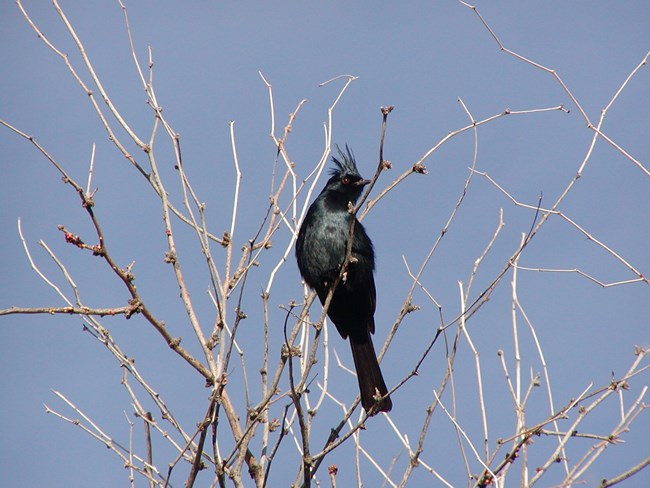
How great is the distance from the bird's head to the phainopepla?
→ 0.04m

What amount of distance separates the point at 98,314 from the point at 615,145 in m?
2.82

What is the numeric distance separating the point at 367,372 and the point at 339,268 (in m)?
0.83

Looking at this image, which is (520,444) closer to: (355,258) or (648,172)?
(648,172)

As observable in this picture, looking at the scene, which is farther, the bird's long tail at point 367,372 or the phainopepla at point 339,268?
the phainopepla at point 339,268

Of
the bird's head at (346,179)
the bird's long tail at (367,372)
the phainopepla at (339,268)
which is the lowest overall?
the bird's long tail at (367,372)

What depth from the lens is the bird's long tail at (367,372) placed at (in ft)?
18.9

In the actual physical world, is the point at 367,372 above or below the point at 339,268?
below

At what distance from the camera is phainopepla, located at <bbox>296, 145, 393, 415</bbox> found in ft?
21.0

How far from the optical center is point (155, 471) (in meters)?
4.14

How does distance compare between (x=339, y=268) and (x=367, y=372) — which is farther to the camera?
(x=339, y=268)

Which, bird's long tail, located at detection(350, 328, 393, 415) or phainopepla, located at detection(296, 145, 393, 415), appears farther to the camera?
phainopepla, located at detection(296, 145, 393, 415)

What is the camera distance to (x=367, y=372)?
6176 mm

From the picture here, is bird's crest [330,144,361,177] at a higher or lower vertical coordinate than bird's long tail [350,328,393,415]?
higher

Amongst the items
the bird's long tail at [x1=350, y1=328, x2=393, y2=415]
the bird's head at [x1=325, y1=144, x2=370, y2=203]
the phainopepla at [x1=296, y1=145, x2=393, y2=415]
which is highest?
the bird's head at [x1=325, y1=144, x2=370, y2=203]
